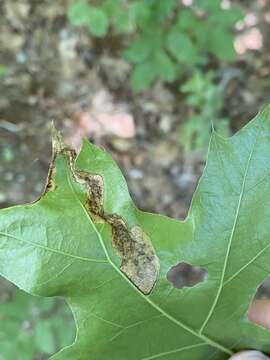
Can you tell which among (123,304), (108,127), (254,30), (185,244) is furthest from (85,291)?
(254,30)

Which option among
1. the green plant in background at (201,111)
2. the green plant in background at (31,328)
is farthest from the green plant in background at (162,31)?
the green plant in background at (31,328)

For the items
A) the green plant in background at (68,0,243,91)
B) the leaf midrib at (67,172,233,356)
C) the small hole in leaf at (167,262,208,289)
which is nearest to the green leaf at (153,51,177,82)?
the green plant in background at (68,0,243,91)

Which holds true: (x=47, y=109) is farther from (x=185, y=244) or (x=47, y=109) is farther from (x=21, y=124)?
(x=185, y=244)

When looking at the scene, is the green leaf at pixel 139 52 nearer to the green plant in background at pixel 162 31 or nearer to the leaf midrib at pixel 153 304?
the green plant in background at pixel 162 31

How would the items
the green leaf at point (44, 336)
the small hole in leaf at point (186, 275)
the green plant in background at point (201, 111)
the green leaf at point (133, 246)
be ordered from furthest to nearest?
1. the green plant in background at point (201, 111)
2. the small hole in leaf at point (186, 275)
3. the green leaf at point (44, 336)
4. the green leaf at point (133, 246)

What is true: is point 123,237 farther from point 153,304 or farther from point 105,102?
point 105,102

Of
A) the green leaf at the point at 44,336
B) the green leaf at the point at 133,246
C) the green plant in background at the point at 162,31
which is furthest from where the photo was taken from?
the green plant in background at the point at 162,31

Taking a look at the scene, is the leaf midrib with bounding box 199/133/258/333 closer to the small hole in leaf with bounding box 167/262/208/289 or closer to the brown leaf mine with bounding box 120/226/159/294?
the brown leaf mine with bounding box 120/226/159/294
